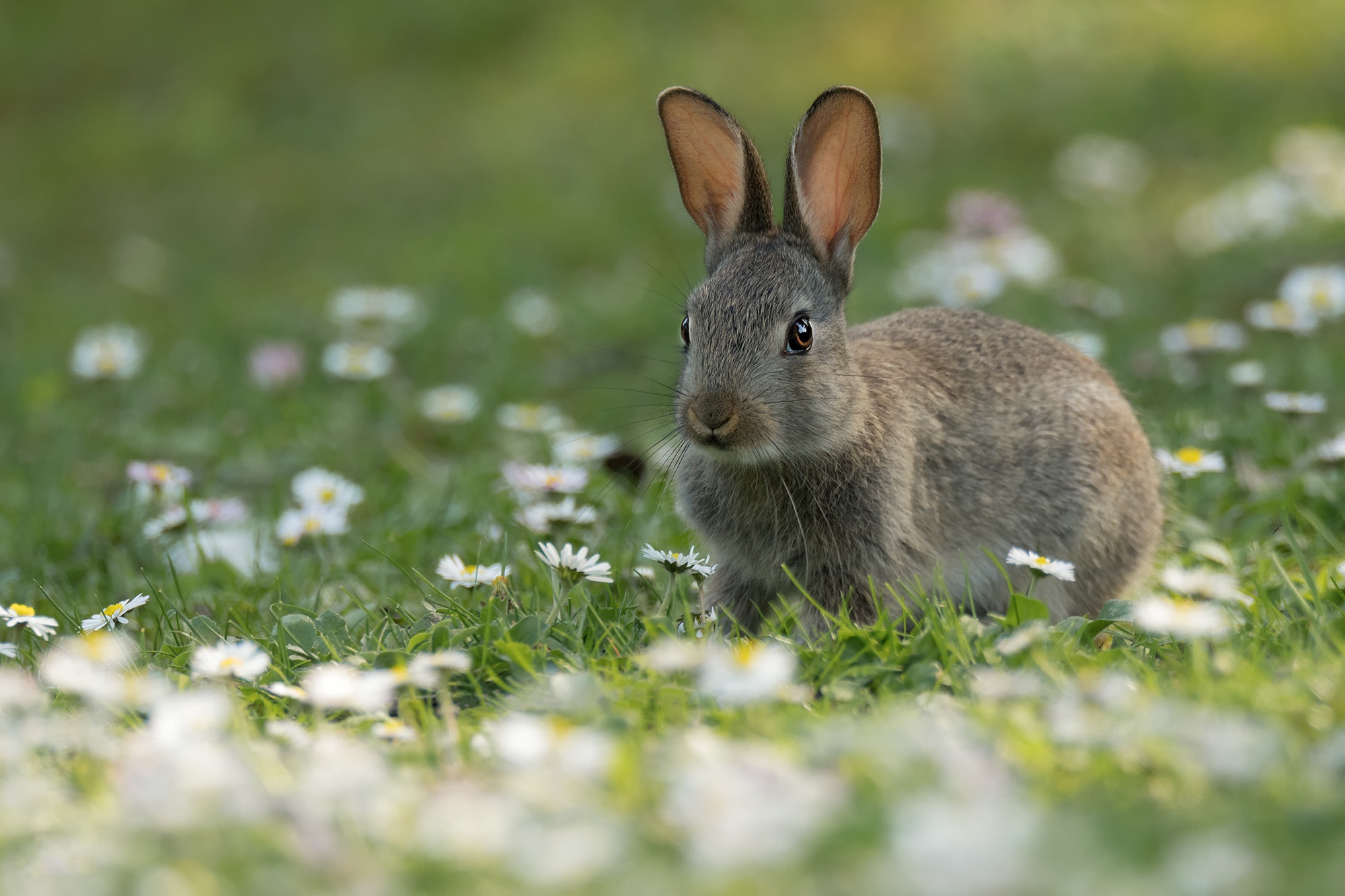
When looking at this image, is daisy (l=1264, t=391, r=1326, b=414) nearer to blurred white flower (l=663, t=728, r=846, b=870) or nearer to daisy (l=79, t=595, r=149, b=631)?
blurred white flower (l=663, t=728, r=846, b=870)

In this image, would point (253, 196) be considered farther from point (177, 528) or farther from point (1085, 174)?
point (177, 528)

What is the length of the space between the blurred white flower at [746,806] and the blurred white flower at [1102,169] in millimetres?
8028

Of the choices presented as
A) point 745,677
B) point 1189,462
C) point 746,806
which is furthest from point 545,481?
point 746,806

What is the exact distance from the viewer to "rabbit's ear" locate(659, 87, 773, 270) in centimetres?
413

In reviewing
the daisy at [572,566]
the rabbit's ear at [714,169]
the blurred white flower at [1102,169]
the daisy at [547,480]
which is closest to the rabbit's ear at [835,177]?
the rabbit's ear at [714,169]

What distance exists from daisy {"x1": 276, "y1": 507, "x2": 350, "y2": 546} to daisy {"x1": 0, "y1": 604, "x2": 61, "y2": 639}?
0.85 meters

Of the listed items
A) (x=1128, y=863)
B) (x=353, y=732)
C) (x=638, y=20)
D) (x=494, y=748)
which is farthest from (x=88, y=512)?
(x=638, y=20)

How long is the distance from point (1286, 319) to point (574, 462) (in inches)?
125

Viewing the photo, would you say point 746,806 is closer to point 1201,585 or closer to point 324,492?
point 1201,585

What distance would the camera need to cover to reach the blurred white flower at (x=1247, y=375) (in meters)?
5.20

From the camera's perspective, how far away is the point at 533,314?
7.58m

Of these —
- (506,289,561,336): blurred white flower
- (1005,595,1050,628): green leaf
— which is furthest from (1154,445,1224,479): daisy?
(506,289,561,336): blurred white flower

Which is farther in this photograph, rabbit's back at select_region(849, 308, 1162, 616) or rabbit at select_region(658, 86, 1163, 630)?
rabbit's back at select_region(849, 308, 1162, 616)

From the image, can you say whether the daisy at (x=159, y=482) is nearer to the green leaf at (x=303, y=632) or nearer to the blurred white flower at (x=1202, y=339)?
the green leaf at (x=303, y=632)
